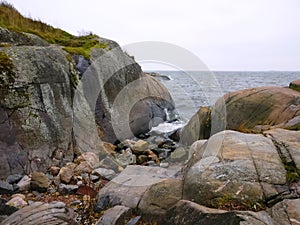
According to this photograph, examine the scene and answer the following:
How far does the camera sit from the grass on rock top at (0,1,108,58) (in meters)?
9.72

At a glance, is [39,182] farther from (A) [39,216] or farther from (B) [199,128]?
(B) [199,128]

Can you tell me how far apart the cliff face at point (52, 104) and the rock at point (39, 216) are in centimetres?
246

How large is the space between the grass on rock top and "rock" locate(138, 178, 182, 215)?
21.1ft

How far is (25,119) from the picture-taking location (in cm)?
631

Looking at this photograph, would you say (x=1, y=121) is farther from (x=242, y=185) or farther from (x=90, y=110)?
(x=242, y=185)

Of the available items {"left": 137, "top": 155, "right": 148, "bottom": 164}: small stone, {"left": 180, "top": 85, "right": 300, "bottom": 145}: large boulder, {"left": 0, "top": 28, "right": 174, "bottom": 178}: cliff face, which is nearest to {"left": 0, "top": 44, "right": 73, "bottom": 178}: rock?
{"left": 0, "top": 28, "right": 174, "bottom": 178}: cliff face

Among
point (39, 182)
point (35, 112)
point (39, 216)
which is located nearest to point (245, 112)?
point (35, 112)

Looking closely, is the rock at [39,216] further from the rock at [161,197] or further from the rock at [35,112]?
the rock at [35,112]

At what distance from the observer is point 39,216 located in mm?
3523

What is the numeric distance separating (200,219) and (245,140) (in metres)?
1.84

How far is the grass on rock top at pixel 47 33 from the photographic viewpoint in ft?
31.9

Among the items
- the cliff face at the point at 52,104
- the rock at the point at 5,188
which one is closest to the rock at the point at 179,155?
the cliff face at the point at 52,104

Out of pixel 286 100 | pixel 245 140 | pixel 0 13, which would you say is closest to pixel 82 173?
pixel 245 140

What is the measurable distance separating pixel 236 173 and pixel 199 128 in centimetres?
643
